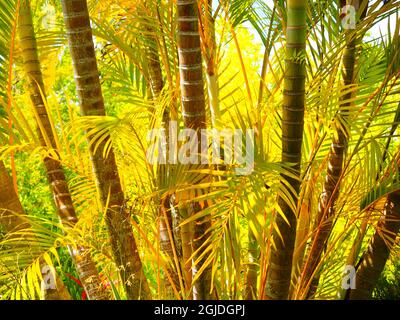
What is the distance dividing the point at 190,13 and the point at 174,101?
1.60 feet

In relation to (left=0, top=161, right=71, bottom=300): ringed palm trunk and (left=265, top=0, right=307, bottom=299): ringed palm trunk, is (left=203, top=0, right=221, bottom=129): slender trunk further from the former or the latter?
(left=0, top=161, right=71, bottom=300): ringed palm trunk

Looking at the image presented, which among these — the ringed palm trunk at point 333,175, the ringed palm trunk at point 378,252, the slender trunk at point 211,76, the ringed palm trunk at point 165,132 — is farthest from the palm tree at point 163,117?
the ringed palm trunk at point 378,252

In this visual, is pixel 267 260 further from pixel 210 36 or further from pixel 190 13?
pixel 190 13

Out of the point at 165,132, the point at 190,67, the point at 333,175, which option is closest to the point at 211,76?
the point at 165,132

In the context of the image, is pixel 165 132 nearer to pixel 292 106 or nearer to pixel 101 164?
pixel 101 164

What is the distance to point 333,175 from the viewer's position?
1.77m

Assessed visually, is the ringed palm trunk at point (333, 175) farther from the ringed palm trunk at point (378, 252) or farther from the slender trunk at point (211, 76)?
the slender trunk at point (211, 76)

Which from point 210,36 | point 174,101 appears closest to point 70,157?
point 174,101

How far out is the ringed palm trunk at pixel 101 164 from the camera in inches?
52.2

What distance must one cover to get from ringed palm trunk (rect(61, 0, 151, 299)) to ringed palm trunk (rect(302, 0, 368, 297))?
56cm

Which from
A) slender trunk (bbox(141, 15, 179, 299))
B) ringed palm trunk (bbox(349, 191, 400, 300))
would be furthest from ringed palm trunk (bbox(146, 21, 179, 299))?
ringed palm trunk (bbox(349, 191, 400, 300))

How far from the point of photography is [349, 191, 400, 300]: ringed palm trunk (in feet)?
5.51

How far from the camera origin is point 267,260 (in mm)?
1694
